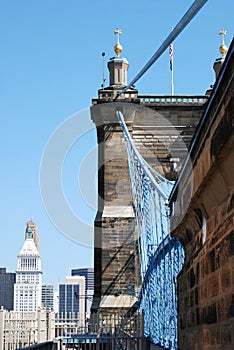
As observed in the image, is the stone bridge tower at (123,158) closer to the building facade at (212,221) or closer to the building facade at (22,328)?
the building facade at (22,328)

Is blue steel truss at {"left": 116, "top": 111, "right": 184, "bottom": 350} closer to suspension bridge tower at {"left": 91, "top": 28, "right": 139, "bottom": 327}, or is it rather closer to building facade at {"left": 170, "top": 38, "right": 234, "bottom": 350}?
suspension bridge tower at {"left": 91, "top": 28, "right": 139, "bottom": 327}

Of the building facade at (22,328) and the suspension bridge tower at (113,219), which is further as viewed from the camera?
the building facade at (22,328)

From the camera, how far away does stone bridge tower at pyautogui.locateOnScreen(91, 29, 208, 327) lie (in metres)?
29.3

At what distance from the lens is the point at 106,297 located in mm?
28984

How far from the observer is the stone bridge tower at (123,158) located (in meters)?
29.3

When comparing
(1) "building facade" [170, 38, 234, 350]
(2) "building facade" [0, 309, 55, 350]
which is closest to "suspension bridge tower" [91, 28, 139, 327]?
(2) "building facade" [0, 309, 55, 350]

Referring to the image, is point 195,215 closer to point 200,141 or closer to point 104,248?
point 200,141

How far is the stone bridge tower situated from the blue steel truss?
3.75 ft

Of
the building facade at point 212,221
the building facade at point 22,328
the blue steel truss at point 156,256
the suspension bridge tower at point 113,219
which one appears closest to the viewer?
the building facade at point 212,221

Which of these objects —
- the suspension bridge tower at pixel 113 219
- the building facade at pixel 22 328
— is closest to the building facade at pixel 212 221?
the suspension bridge tower at pixel 113 219

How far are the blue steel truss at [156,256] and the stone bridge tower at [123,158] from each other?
114 centimetres

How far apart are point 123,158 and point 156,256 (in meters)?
13.8

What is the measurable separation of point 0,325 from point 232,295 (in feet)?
110

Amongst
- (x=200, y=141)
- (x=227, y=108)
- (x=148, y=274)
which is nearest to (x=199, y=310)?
A: (x=200, y=141)
